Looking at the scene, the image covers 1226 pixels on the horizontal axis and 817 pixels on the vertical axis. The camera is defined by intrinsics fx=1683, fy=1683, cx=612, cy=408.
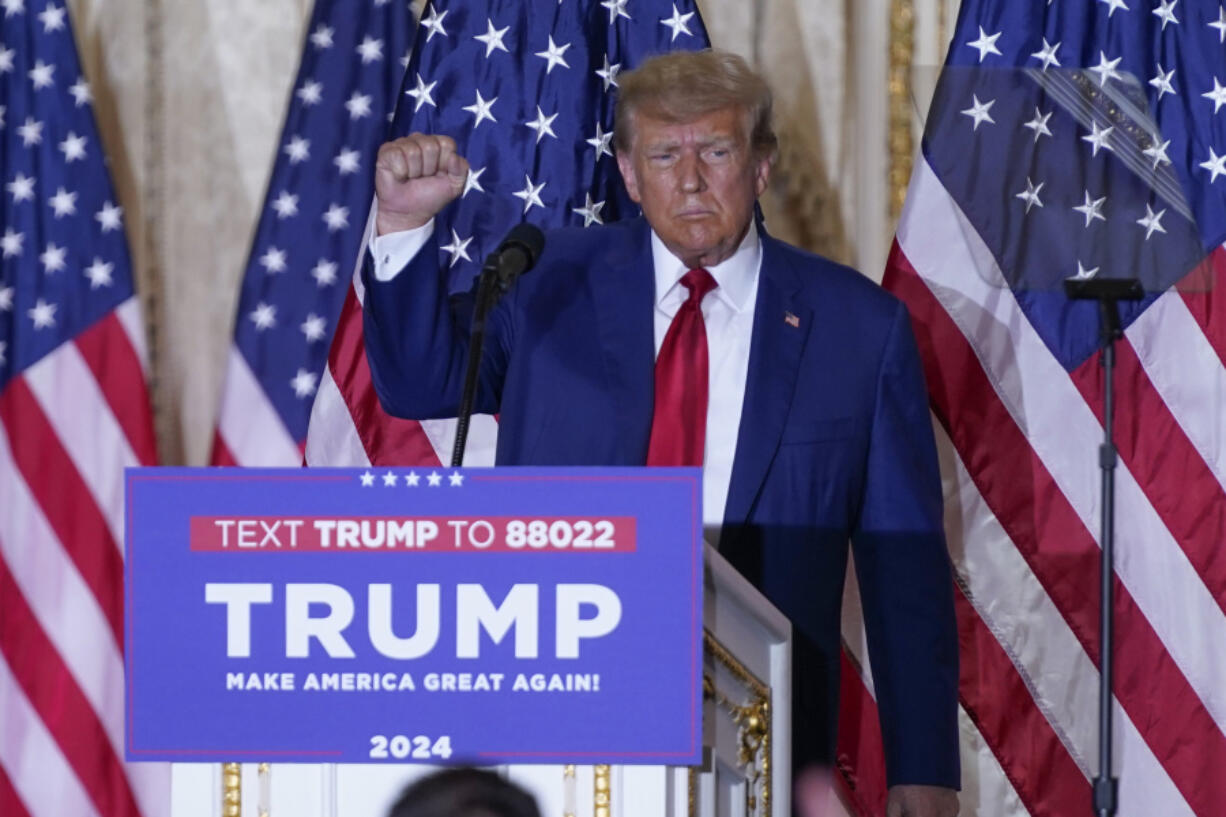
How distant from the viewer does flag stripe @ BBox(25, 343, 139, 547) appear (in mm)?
3523

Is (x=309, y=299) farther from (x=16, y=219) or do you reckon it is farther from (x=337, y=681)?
(x=337, y=681)

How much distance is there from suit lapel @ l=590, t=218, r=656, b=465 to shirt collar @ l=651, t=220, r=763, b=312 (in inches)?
0.6

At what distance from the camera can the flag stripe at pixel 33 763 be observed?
11.5 feet

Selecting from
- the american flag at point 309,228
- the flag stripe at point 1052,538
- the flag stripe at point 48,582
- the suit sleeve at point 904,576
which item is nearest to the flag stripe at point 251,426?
the american flag at point 309,228

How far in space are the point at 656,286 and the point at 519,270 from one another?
2.08 ft

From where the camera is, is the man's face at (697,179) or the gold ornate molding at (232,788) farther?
the man's face at (697,179)

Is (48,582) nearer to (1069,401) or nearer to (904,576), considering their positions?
(904,576)

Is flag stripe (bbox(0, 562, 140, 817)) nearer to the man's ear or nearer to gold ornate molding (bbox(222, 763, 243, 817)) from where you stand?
the man's ear

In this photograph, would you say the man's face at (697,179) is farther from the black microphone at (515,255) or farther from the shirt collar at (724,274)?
the black microphone at (515,255)

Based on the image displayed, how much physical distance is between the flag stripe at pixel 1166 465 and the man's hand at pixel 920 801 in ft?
3.53

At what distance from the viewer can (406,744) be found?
4.55 ft

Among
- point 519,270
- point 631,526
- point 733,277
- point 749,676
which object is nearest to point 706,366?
point 733,277

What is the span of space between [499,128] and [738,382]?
1111 mm

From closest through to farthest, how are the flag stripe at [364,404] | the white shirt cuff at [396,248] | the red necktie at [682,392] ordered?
the white shirt cuff at [396,248] → the red necktie at [682,392] → the flag stripe at [364,404]
